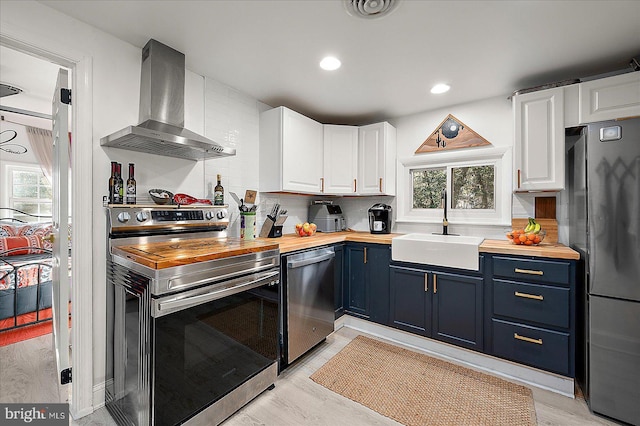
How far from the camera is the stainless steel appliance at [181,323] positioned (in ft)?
4.41

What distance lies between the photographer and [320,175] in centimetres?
328

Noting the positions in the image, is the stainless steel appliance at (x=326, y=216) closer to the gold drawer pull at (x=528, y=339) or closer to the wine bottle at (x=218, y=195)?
the wine bottle at (x=218, y=195)

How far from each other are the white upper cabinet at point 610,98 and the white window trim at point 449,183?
0.67m

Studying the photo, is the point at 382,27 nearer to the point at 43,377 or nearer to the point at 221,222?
the point at 221,222

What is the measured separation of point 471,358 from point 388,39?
2.51 meters

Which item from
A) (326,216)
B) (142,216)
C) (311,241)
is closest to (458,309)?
(311,241)

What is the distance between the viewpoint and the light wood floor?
1.66m

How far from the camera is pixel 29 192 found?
14.9 ft

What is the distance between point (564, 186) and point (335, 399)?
2.34 m

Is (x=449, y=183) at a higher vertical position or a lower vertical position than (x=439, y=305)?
higher

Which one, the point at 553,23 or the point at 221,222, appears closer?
the point at 553,23

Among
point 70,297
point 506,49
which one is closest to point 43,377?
point 70,297

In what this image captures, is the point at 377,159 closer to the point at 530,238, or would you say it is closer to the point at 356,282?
the point at 356,282

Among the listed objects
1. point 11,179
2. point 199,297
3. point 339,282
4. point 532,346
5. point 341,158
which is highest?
point 341,158
